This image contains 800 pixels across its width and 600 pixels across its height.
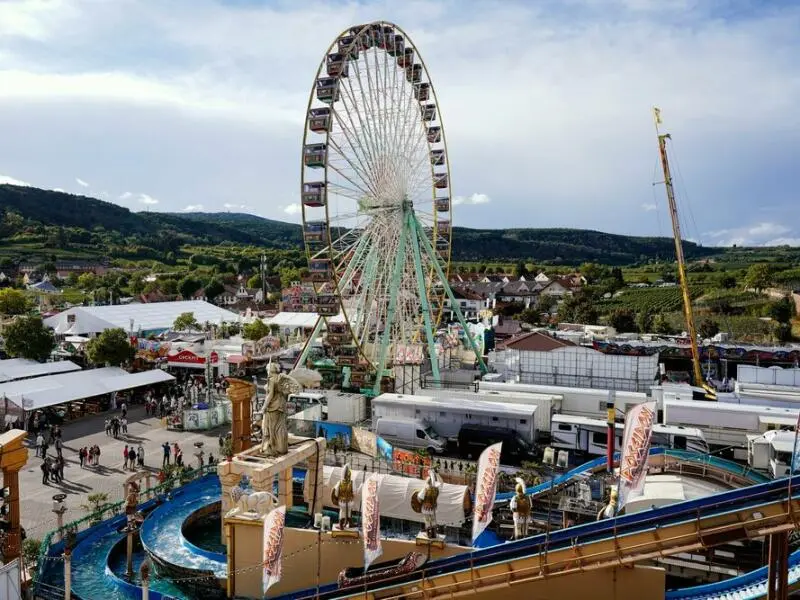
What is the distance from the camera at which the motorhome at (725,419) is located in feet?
76.3

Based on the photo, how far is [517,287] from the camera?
112 meters

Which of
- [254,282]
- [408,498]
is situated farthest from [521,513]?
[254,282]

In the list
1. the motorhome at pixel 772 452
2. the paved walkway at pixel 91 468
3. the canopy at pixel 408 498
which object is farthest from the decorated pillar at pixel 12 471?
the motorhome at pixel 772 452

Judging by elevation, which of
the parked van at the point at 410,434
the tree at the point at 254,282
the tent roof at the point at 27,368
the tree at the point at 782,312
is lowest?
the parked van at the point at 410,434

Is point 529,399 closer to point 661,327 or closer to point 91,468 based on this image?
point 91,468

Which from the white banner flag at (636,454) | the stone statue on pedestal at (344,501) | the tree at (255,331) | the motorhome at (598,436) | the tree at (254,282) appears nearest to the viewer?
the white banner flag at (636,454)

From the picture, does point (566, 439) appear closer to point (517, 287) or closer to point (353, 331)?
point (353, 331)

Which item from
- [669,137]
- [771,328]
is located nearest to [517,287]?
[771,328]

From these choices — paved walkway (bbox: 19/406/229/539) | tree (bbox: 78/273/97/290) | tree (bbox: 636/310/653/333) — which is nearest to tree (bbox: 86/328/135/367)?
paved walkway (bbox: 19/406/229/539)

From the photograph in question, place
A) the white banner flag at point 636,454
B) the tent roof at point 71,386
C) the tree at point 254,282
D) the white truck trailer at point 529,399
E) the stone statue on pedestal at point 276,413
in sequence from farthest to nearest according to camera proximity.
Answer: the tree at point 254,282, the tent roof at point 71,386, the white truck trailer at point 529,399, the stone statue on pedestal at point 276,413, the white banner flag at point 636,454

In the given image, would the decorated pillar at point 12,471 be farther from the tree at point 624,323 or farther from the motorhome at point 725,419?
the tree at point 624,323

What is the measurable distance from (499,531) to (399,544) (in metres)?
5.02

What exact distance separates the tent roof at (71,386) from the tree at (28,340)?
7.73 meters

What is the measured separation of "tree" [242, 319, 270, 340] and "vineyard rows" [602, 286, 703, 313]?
52.4 metres
